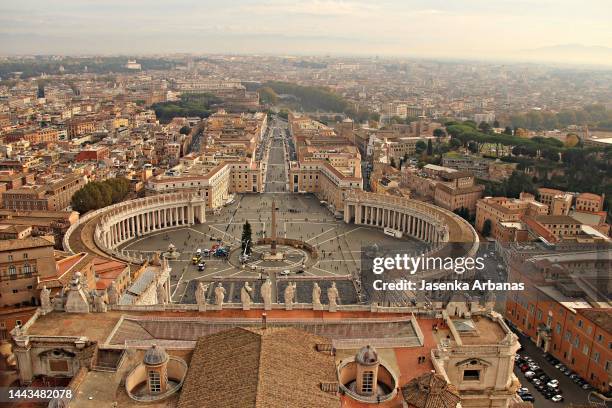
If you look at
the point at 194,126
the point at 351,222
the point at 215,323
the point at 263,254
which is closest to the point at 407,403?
the point at 215,323

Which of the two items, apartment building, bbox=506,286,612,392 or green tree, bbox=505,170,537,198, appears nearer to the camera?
apartment building, bbox=506,286,612,392

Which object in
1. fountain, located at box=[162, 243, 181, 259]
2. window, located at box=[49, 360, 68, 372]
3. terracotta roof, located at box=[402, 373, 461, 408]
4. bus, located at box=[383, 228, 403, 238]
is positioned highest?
terracotta roof, located at box=[402, 373, 461, 408]

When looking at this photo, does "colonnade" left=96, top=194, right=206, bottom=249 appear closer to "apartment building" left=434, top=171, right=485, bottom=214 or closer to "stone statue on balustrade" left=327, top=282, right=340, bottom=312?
"apartment building" left=434, top=171, right=485, bottom=214

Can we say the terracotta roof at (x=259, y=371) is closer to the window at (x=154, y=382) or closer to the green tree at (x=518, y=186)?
the window at (x=154, y=382)

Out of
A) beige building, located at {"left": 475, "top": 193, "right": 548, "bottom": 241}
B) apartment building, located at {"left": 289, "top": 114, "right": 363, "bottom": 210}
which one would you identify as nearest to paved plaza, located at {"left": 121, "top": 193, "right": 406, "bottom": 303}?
apartment building, located at {"left": 289, "top": 114, "right": 363, "bottom": 210}

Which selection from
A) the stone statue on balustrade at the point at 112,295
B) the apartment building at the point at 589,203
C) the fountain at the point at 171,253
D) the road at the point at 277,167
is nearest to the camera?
the stone statue on balustrade at the point at 112,295

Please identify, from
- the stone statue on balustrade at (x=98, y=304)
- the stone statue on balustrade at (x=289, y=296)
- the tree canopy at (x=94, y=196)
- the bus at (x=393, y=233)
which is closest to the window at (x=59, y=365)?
the stone statue on balustrade at (x=98, y=304)

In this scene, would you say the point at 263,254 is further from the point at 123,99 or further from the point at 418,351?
the point at 123,99
